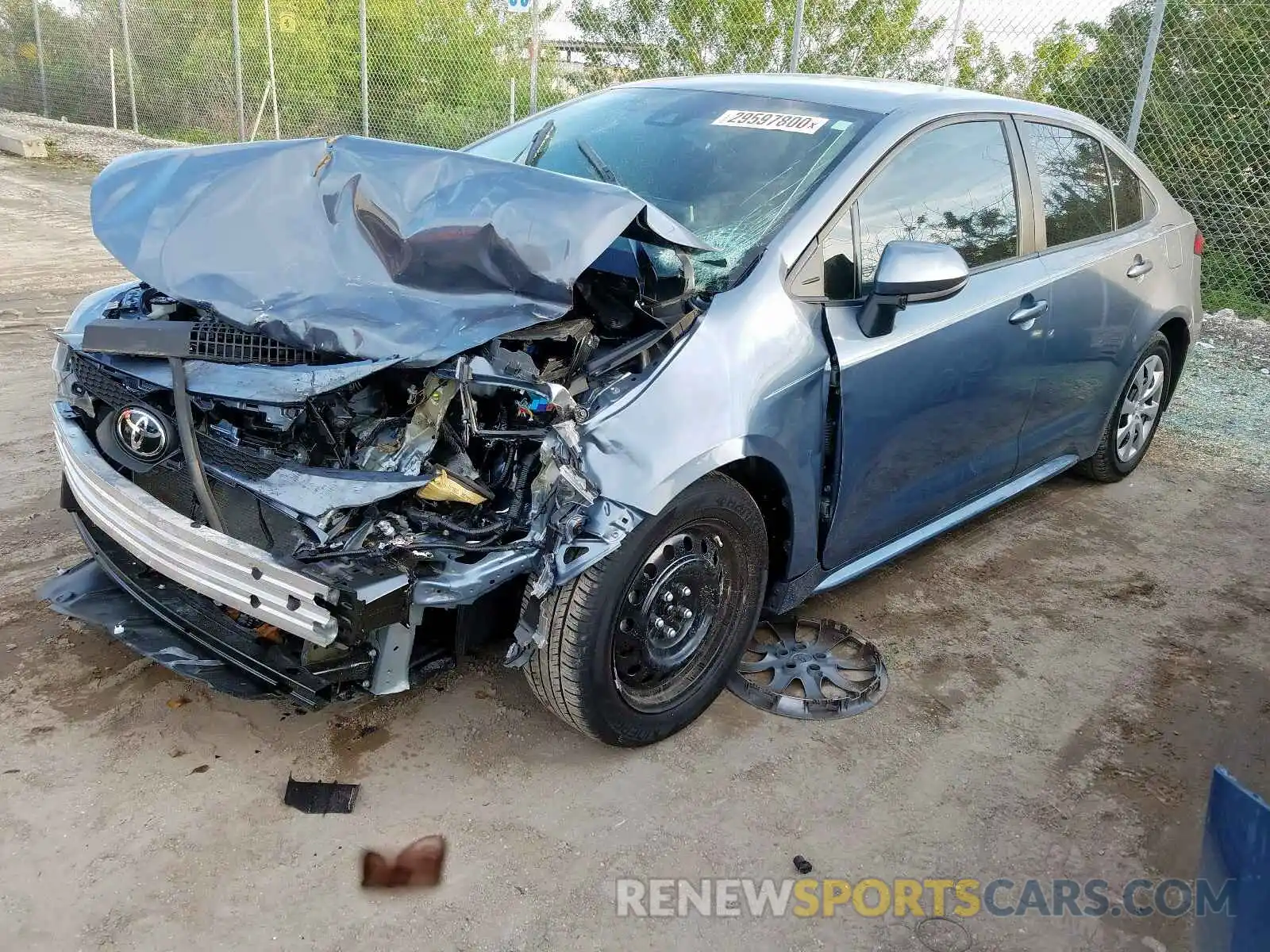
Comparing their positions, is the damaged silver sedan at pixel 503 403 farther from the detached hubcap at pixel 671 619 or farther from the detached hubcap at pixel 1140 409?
the detached hubcap at pixel 1140 409

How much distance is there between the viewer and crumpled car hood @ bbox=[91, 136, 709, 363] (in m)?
2.66

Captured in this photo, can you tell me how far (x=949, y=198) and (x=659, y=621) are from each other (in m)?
1.81

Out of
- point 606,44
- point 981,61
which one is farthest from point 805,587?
point 606,44

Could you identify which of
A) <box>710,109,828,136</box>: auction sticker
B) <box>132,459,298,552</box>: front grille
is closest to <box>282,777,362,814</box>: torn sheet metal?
<box>132,459,298,552</box>: front grille

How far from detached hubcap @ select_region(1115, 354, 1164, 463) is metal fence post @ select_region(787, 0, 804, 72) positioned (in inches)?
217

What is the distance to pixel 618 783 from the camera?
9.44 ft

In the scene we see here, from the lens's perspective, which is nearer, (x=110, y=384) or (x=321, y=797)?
(x=321, y=797)

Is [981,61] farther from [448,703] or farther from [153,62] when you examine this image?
[153,62]

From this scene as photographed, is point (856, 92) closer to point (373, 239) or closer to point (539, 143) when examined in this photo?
point (539, 143)

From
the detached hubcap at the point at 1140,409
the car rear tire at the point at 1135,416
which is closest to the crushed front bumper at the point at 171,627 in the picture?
the car rear tire at the point at 1135,416

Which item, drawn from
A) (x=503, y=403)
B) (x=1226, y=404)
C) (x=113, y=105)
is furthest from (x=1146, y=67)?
(x=113, y=105)

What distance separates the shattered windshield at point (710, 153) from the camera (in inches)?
124

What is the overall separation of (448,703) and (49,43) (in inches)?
716

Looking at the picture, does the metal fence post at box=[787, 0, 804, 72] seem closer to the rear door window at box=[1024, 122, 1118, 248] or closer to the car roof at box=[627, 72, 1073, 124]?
the rear door window at box=[1024, 122, 1118, 248]
